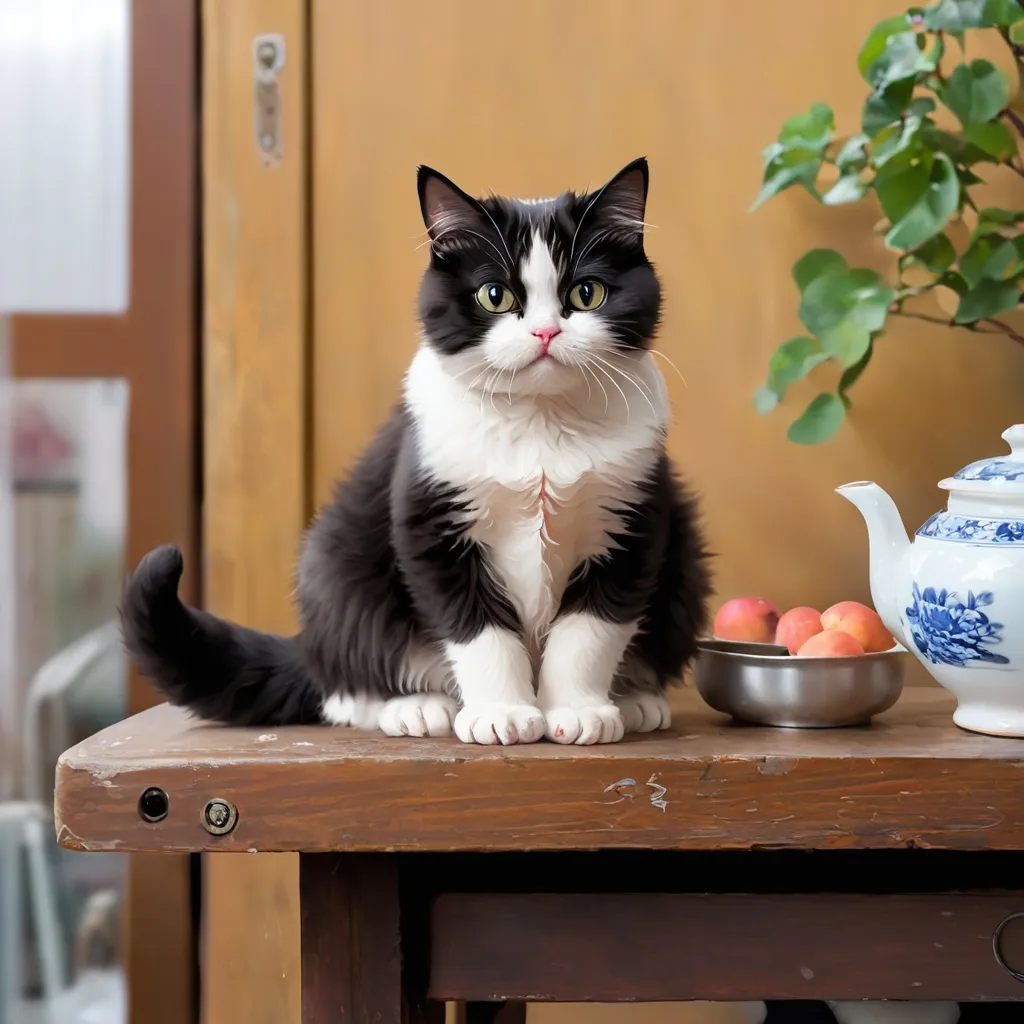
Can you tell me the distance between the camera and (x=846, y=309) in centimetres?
124

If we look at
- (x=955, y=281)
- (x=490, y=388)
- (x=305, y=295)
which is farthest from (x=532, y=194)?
(x=490, y=388)

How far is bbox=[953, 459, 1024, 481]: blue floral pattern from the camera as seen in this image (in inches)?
33.8

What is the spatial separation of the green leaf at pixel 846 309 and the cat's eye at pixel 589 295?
0.47m

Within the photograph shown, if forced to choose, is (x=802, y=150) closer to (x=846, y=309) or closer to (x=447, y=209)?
(x=846, y=309)

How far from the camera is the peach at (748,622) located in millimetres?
1078

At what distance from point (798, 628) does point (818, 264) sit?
499 millimetres

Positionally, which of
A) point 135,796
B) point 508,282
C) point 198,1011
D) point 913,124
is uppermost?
point 913,124

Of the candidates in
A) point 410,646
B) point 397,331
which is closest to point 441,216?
point 410,646

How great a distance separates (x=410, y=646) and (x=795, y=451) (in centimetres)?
72

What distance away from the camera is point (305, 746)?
84 centimetres

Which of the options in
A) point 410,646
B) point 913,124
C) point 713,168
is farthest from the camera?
point 713,168

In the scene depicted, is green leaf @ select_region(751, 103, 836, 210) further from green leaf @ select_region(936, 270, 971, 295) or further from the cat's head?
the cat's head

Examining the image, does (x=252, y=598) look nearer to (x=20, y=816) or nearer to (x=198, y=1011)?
(x=20, y=816)

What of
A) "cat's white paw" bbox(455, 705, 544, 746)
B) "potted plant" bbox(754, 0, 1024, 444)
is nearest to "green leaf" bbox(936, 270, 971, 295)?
"potted plant" bbox(754, 0, 1024, 444)
